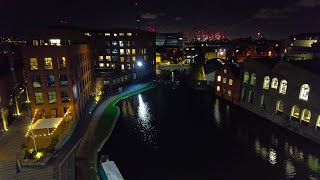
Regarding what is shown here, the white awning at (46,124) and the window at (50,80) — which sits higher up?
the window at (50,80)

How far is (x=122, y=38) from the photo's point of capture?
8912cm

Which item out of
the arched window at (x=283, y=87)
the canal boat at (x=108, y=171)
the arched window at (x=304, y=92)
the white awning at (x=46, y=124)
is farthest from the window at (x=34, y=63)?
the arched window at (x=304, y=92)

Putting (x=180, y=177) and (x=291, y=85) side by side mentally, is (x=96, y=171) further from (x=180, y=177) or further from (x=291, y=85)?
(x=291, y=85)

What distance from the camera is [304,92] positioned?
4022 centimetres

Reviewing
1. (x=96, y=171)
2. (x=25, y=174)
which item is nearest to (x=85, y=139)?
(x=96, y=171)

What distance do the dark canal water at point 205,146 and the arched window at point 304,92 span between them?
737 cm

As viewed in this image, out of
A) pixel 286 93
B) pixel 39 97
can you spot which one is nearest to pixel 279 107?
pixel 286 93

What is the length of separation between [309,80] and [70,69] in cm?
4443

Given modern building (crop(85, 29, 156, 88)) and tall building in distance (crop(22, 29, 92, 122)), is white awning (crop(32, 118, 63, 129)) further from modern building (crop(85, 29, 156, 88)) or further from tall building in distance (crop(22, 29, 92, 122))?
modern building (crop(85, 29, 156, 88))

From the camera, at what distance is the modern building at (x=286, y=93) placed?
126ft

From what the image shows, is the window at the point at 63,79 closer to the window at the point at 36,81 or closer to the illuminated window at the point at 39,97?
the window at the point at 36,81

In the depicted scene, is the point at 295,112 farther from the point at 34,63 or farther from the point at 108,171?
the point at 34,63

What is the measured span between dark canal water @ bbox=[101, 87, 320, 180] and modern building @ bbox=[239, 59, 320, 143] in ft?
7.67

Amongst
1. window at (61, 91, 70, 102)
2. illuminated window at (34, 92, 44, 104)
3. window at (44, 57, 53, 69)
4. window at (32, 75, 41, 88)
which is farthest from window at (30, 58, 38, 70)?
window at (61, 91, 70, 102)
